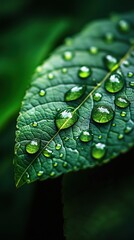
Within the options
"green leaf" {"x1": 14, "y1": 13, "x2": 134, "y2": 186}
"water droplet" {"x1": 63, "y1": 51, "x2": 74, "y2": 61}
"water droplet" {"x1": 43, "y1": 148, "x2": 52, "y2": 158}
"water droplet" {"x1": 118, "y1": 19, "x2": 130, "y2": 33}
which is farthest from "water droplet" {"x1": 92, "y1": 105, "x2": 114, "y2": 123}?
"water droplet" {"x1": 118, "y1": 19, "x2": 130, "y2": 33}

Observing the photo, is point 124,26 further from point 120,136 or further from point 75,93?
point 120,136

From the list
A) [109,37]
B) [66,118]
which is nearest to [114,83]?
[66,118]

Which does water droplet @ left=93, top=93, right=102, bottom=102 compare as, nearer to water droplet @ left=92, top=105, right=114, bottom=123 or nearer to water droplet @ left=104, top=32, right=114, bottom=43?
water droplet @ left=92, top=105, right=114, bottom=123

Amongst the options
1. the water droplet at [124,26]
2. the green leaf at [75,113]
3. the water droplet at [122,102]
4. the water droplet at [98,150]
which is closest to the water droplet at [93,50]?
the green leaf at [75,113]

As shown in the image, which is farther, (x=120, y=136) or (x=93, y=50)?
(x=93, y=50)

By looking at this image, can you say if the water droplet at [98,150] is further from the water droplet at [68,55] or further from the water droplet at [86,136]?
the water droplet at [68,55]

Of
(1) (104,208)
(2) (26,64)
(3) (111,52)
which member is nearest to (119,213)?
(1) (104,208)
